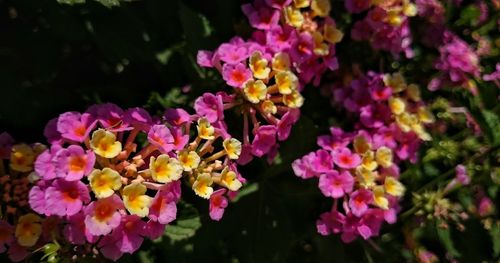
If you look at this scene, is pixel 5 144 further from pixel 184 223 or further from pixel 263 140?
pixel 263 140

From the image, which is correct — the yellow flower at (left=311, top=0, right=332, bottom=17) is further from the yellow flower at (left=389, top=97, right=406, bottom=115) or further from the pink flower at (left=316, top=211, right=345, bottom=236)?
the pink flower at (left=316, top=211, right=345, bottom=236)

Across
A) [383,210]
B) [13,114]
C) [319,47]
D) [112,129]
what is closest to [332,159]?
[383,210]

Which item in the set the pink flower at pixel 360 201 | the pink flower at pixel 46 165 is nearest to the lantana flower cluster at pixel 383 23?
the pink flower at pixel 360 201

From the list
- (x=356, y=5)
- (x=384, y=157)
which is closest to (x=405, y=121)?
(x=384, y=157)

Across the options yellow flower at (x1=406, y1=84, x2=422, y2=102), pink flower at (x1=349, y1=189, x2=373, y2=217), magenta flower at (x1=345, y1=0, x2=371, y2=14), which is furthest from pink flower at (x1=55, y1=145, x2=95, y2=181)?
yellow flower at (x1=406, y1=84, x2=422, y2=102)

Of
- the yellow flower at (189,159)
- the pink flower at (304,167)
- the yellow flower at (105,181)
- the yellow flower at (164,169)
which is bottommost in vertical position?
the pink flower at (304,167)

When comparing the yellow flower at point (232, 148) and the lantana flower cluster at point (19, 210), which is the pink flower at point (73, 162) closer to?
the lantana flower cluster at point (19, 210)
